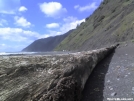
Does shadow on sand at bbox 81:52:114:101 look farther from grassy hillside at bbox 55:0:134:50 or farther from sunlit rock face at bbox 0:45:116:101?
grassy hillside at bbox 55:0:134:50

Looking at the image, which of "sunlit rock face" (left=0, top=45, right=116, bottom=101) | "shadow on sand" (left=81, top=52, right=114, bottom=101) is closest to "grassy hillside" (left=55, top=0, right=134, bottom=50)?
"shadow on sand" (left=81, top=52, right=114, bottom=101)

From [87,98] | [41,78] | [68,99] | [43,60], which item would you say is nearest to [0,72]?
[41,78]

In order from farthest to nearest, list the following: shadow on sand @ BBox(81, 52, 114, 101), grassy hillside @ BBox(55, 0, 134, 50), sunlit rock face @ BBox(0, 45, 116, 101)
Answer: grassy hillside @ BBox(55, 0, 134, 50), shadow on sand @ BBox(81, 52, 114, 101), sunlit rock face @ BBox(0, 45, 116, 101)

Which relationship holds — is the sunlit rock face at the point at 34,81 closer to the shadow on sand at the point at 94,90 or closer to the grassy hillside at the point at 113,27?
the shadow on sand at the point at 94,90

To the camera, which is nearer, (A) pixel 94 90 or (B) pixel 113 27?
(A) pixel 94 90

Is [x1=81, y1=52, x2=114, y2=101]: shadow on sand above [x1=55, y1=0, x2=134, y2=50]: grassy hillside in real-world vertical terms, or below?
below

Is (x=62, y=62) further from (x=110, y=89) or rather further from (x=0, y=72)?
(x=110, y=89)

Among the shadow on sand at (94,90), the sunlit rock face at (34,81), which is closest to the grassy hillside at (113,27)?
the shadow on sand at (94,90)

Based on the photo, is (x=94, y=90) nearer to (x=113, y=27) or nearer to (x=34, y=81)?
(x=34, y=81)

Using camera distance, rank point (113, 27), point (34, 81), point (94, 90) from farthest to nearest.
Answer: point (113, 27) < point (94, 90) < point (34, 81)

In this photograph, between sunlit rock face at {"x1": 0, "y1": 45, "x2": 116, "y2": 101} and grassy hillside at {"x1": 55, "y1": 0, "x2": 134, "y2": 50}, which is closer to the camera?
sunlit rock face at {"x1": 0, "y1": 45, "x2": 116, "y2": 101}

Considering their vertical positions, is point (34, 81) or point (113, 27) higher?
point (113, 27)

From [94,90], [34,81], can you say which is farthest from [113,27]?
[34,81]

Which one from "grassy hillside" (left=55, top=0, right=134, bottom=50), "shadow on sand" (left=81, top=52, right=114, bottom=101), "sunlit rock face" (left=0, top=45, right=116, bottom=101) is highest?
"grassy hillside" (left=55, top=0, right=134, bottom=50)
